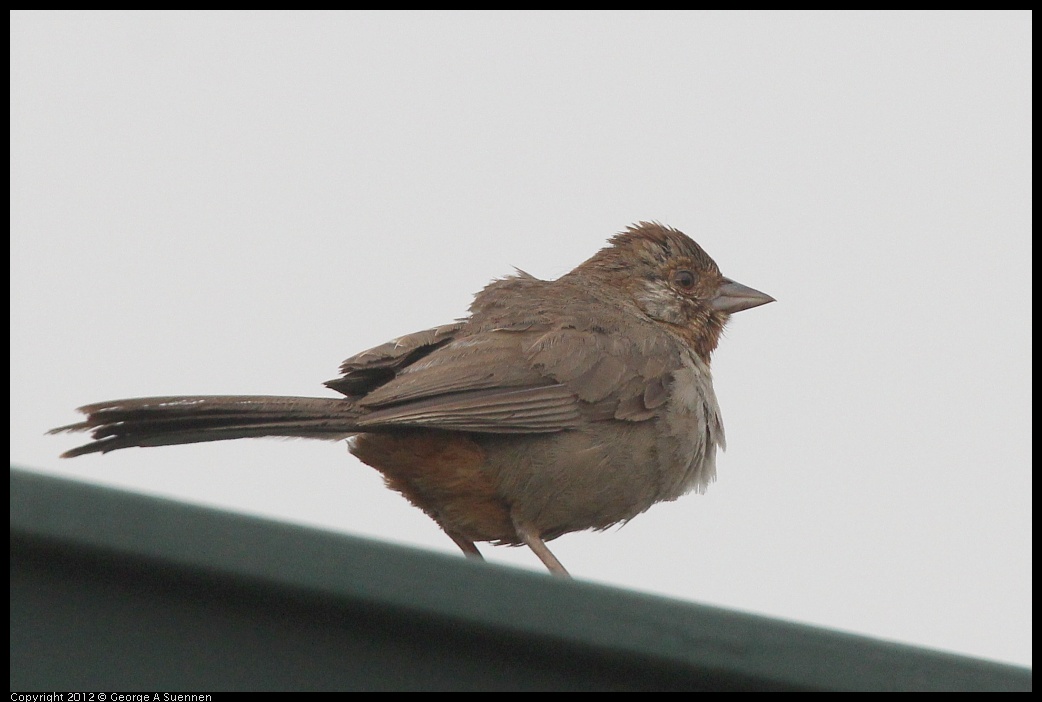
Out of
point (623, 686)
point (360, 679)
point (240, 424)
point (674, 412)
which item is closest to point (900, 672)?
point (623, 686)

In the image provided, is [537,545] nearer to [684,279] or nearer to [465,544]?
[465,544]

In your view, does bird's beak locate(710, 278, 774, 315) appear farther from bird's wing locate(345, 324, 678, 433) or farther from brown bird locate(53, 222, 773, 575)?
bird's wing locate(345, 324, 678, 433)

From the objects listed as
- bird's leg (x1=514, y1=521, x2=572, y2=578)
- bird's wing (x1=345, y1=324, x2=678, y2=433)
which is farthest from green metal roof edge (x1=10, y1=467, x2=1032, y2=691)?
bird's leg (x1=514, y1=521, x2=572, y2=578)

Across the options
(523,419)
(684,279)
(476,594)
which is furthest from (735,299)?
(476,594)

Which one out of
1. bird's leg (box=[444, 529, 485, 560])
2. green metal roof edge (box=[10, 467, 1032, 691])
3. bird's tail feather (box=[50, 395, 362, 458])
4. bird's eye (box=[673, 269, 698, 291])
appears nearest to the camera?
green metal roof edge (box=[10, 467, 1032, 691])

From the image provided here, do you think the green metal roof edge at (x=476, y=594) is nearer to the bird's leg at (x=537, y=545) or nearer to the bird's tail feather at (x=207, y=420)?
the bird's tail feather at (x=207, y=420)
